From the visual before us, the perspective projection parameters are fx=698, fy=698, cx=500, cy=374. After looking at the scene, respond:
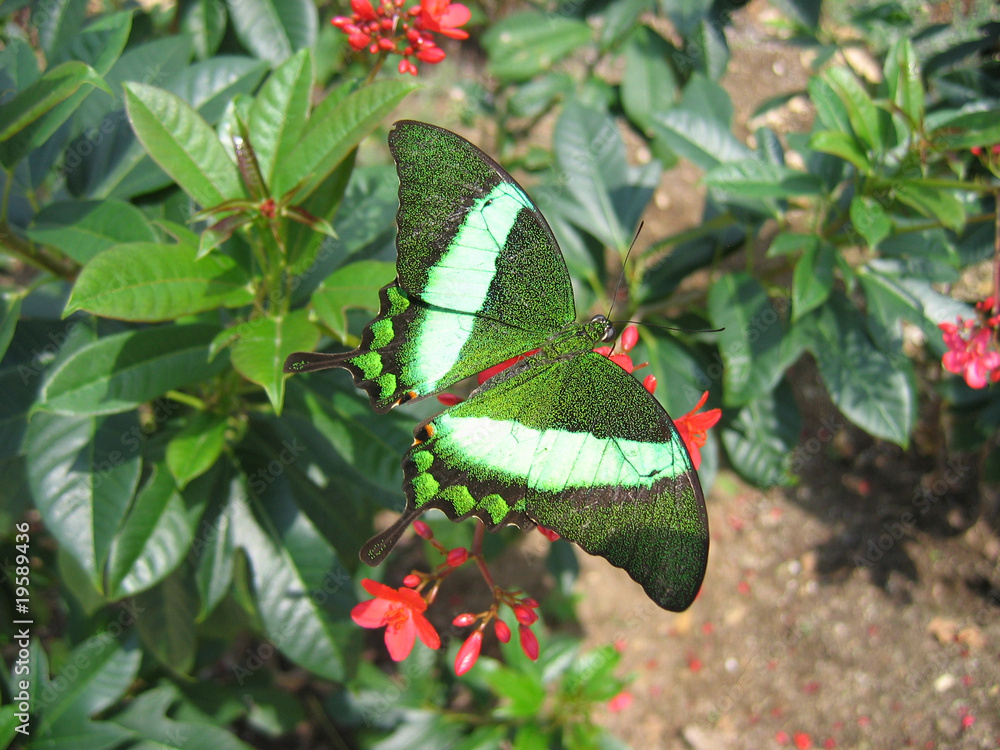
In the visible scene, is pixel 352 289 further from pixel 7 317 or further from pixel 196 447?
pixel 7 317

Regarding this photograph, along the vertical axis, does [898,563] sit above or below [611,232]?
below

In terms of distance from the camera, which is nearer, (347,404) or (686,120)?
(347,404)

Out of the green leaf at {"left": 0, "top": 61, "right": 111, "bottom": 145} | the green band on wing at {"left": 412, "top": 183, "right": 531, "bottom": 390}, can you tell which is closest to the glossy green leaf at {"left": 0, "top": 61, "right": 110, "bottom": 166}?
the green leaf at {"left": 0, "top": 61, "right": 111, "bottom": 145}

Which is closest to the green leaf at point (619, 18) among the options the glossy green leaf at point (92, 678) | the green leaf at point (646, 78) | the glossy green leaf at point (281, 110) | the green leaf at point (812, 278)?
the green leaf at point (646, 78)

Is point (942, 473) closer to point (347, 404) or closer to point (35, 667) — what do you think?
point (347, 404)

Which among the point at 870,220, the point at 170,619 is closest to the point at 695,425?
the point at 870,220

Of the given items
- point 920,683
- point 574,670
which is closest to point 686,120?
point 574,670
